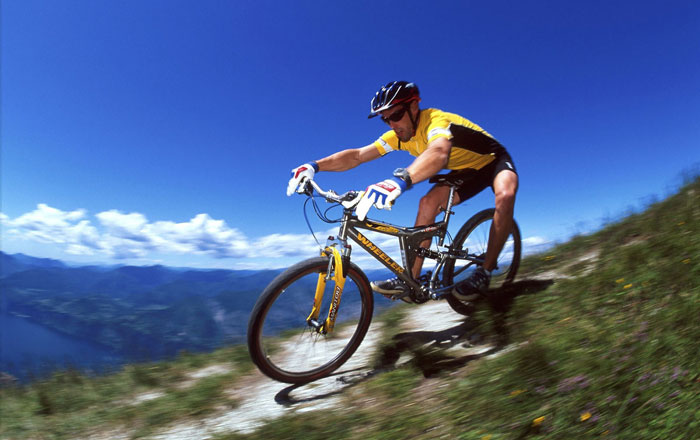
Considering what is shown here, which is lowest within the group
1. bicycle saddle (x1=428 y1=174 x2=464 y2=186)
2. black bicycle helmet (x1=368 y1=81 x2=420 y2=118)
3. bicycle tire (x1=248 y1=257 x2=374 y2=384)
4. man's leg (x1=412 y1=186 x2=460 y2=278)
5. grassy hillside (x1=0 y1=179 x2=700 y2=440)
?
grassy hillside (x1=0 y1=179 x2=700 y2=440)

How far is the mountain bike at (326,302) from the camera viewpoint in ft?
10.1

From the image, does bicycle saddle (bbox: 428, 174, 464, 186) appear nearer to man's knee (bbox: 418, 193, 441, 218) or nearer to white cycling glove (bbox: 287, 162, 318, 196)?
man's knee (bbox: 418, 193, 441, 218)

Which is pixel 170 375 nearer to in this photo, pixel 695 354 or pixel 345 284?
pixel 345 284

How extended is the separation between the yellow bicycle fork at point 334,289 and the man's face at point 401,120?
1665 mm

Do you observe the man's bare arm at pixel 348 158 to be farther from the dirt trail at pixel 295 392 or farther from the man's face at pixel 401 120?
the dirt trail at pixel 295 392

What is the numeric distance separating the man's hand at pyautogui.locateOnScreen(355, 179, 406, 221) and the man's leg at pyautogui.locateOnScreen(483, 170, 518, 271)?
57.7 inches

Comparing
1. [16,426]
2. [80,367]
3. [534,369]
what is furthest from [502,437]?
[80,367]

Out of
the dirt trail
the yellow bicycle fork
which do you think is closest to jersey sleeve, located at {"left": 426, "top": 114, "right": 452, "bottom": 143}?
the yellow bicycle fork

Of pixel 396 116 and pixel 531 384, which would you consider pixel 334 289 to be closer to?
pixel 531 384

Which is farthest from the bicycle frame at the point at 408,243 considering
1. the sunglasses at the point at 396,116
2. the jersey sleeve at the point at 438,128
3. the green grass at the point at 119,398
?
the green grass at the point at 119,398

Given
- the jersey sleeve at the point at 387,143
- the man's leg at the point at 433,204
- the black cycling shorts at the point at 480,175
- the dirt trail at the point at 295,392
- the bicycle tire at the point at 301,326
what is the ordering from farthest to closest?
the jersey sleeve at the point at 387,143, the man's leg at the point at 433,204, the black cycling shorts at the point at 480,175, the bicycle tire at the point at 301,326, the dirt trail at the point at 295,392

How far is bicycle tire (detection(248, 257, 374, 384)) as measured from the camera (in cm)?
301

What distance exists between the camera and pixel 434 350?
3402mm

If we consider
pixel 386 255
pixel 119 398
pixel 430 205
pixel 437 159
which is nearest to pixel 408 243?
pixel 386 255
